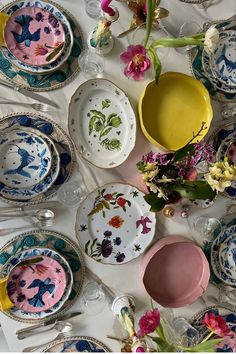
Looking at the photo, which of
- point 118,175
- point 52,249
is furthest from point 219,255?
point 52,249

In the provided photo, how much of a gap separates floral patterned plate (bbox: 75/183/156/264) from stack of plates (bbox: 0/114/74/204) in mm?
127

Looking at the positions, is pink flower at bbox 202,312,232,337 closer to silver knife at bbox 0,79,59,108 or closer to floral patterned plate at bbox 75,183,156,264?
floral patterned plate at bbox 75,183,156,264

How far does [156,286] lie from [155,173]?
14.7 inches

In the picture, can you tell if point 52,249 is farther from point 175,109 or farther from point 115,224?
point 175,109

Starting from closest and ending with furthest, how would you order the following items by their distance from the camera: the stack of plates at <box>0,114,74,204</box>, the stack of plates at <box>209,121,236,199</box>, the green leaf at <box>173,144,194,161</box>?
1. the green leaf at <box>173,144,194,161</box>
2. the stack of plates at <box>0,114,74,204</box>
3. the stack of plates at <box>209,121,236,199</box>

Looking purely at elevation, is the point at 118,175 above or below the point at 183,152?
below

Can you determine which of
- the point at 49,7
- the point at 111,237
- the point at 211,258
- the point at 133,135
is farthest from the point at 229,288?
the point at 49,7

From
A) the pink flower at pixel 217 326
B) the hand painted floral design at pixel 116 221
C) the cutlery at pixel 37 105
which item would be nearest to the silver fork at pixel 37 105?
the cutlery at pixel 37 105

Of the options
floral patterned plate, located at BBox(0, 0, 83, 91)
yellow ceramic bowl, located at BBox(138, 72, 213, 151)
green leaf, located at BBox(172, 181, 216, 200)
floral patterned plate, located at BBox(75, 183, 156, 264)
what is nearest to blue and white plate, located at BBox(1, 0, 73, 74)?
floral patterned plate, located at BBox(0, 0, 83, 91)

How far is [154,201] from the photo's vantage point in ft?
4.23

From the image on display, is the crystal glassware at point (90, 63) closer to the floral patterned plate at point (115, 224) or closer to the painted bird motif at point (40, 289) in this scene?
the floral patterned plate at point (115, 224)

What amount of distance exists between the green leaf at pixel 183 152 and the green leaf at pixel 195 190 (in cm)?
7

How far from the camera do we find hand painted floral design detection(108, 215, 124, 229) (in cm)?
140

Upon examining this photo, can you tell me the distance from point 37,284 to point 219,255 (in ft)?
1.65
